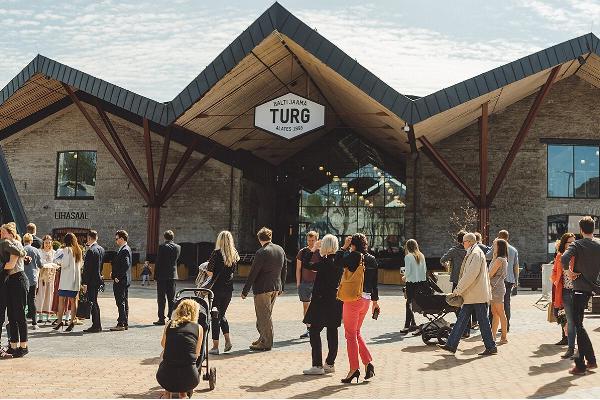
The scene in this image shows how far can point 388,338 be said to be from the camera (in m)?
11.5

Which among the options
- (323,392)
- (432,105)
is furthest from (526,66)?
A: (323,392)

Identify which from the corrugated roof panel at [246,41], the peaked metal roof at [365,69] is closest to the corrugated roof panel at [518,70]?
the peaked metal roof at [365,69]

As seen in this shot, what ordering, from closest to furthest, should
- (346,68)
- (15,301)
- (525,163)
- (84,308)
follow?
(15,301), (84,308), (346,68), (525,163)

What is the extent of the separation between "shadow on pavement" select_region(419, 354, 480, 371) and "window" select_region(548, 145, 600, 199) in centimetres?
2065

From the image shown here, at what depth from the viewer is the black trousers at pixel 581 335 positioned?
812cm

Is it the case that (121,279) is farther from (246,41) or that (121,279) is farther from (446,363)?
(246,41)

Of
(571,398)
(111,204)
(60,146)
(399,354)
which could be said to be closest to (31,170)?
(60,146)

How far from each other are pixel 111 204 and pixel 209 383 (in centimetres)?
2406

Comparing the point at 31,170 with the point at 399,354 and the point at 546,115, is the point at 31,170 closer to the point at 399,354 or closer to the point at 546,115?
the point at 546,115

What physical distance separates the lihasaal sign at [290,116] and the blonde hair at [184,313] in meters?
15.9

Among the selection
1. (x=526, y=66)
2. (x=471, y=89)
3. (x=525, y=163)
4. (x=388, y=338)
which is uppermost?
(x=526, y=66)

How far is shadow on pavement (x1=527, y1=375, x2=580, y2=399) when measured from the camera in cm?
702

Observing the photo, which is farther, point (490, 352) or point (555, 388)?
point (490, 352)

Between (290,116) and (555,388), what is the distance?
15690 millimetres
